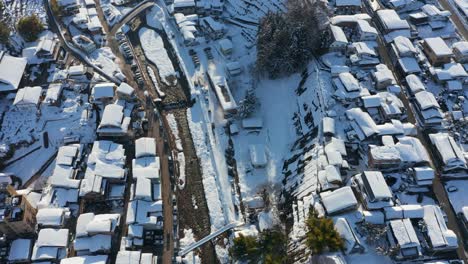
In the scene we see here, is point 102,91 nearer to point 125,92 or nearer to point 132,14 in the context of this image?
point 125,92

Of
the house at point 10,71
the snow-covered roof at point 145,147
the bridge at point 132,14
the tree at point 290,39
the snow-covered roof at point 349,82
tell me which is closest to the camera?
the snow-covered roof at point 145,147

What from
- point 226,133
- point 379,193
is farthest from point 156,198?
point 379,193

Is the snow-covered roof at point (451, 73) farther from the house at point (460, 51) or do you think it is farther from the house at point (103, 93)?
the house at point (103, 93)

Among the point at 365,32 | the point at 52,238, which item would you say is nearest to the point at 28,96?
the point at 52,238

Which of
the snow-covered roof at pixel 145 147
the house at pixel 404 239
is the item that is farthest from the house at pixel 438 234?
the snow-covered roof at pixel 145 147

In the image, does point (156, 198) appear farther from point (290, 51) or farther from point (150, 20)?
point (150, 20)

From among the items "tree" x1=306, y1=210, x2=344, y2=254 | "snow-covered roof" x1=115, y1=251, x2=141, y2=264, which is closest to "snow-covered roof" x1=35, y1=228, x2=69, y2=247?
"snow-covered roof" x1=115, y1=251, x2=141, y2=264
